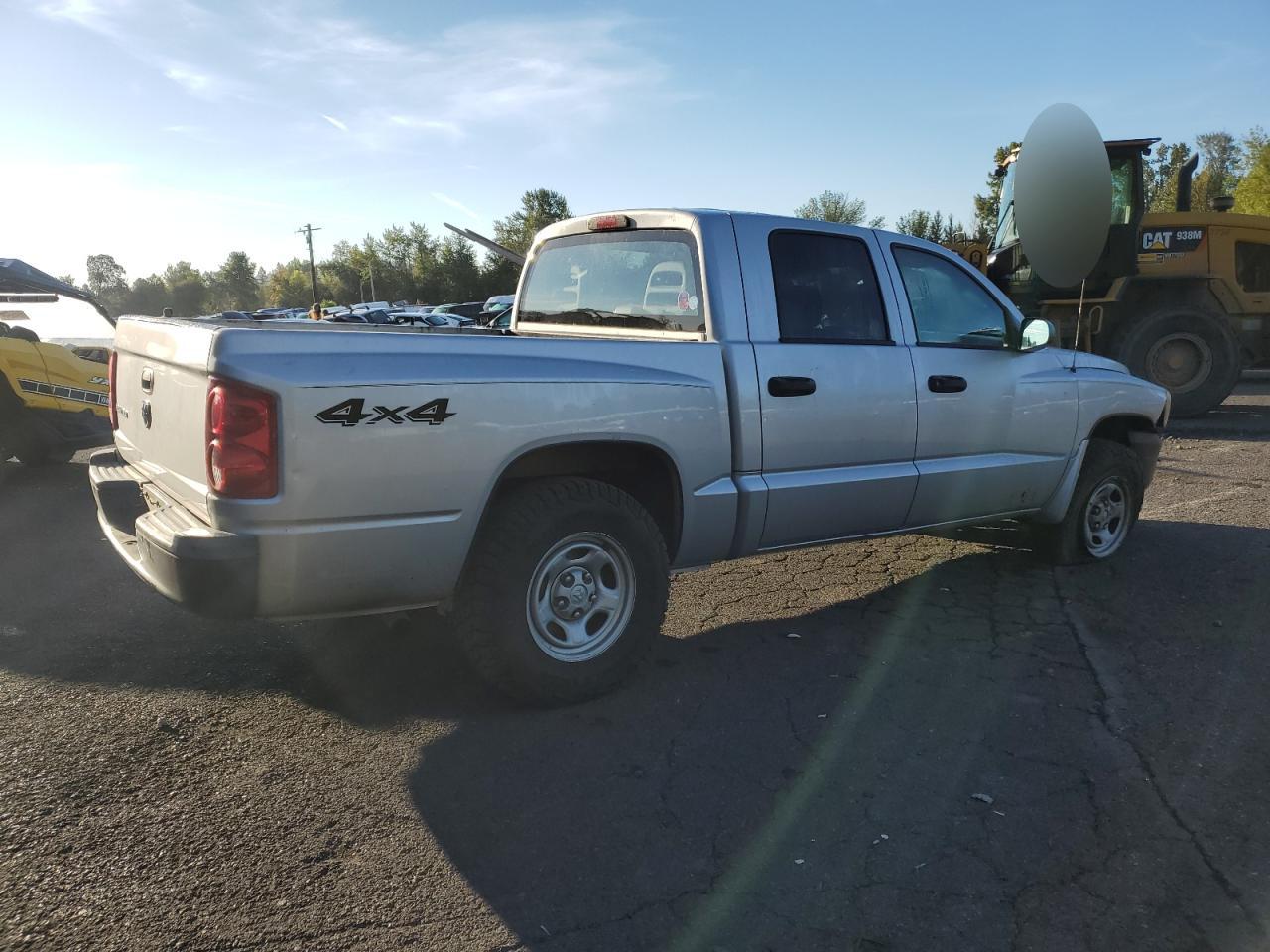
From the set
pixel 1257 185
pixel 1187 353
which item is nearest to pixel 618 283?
pixel 1187 353

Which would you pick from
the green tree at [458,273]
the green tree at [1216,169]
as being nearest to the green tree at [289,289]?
the green tree at [458,273]

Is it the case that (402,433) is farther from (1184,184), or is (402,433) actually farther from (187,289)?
(187,289)

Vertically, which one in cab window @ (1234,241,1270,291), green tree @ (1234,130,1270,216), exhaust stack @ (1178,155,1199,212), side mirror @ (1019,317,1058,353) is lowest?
side mirror @ (1019,317,1058,353)

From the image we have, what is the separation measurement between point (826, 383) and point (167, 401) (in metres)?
2.71

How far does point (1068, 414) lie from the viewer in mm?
5234

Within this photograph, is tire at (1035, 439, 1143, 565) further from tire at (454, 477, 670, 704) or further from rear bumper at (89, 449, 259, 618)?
rear bumper at (89, 449, 259, 618)

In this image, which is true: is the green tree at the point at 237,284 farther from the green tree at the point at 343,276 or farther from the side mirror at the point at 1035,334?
the side mirror at the point at 1035,334

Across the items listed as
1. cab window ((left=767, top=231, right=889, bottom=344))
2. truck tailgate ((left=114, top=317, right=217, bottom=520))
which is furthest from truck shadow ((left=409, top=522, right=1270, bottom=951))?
cab window ((left=767, top=231, right=889, bottom=344))

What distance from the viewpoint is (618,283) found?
4441 mm

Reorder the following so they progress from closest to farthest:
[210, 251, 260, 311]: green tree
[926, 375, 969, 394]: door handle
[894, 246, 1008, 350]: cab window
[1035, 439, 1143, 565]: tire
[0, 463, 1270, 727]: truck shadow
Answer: [0, 463, 1270, 727]: truck shadow → [926, 375, 969, 394]: door handle → [894, 246, 1008, 350]: cab window → [1035, 439, 1143, 565]: tire → [210, 251, 260, 311]: green tree

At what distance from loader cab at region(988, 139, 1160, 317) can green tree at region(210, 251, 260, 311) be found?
13898 centimetres

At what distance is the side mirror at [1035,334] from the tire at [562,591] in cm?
251

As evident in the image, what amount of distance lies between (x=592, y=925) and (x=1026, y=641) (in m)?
2.89

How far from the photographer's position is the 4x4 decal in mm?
2906
